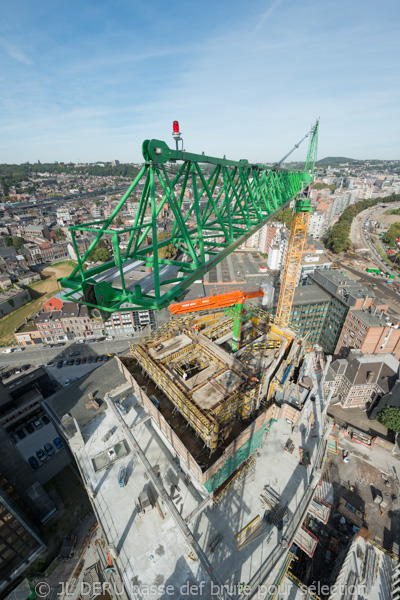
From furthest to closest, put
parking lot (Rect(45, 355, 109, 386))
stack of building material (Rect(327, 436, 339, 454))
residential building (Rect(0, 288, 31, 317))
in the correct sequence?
1. residential building (Rect(0, 288, 31, 317))
2. parking lot (Rect(45, 355, 109, 386))
3. stack of building material (Rect(327, 436, 339, 454))

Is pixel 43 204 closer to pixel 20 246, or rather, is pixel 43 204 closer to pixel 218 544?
pixel 20 246

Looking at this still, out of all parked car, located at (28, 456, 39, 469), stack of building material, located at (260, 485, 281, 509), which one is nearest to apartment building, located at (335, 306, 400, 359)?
stack of building material, located at (260, 485, 281, 509)

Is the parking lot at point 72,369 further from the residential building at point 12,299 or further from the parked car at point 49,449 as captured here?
the residential building at point 12,299

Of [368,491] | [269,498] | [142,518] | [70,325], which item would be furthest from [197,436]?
[70,325]

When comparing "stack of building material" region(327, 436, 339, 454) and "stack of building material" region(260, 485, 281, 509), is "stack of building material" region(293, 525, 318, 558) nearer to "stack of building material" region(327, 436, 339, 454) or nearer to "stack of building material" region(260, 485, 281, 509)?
"stack of building material" region(327, 436, 339, 454)

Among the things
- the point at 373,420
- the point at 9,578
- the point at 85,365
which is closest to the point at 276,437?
the point at 9,578
